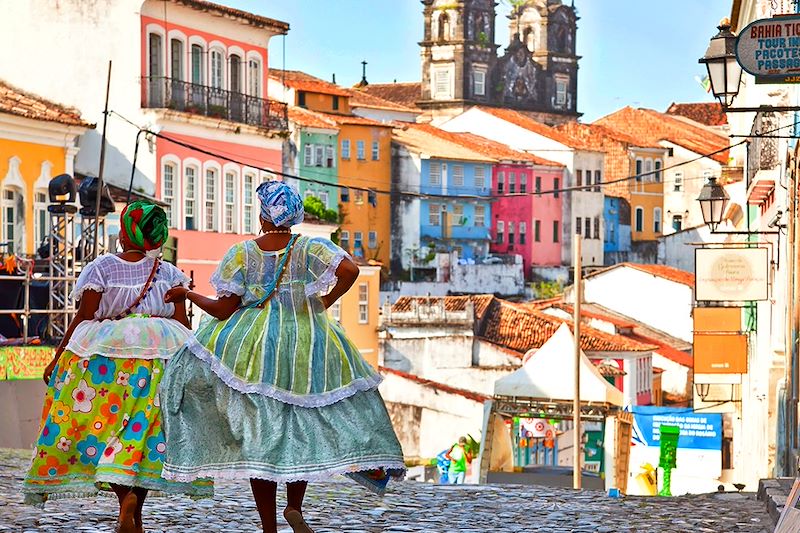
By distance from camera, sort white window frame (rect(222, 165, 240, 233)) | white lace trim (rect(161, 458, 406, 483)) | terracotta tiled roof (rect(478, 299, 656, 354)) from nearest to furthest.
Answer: white lace trim (rect(161, 458, 406, 483))
white window frame (rect(222, 165, 240, 233))
terracotta tiled roof (rect(478, 299, 656, 354))

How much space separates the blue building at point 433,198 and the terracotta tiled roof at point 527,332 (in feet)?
93.2

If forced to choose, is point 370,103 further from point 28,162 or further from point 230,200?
point 28,162

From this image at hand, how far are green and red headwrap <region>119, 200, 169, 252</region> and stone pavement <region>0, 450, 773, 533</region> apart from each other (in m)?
1.45

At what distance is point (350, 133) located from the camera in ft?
300

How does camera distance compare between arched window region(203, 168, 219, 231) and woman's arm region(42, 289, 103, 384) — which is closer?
woman's arm region(42, 289, 103, 384)

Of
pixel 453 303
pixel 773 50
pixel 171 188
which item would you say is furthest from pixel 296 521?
pixel 453 303

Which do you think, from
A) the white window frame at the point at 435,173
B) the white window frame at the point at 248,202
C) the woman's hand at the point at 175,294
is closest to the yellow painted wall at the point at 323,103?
the white window frame at the point at 435,173

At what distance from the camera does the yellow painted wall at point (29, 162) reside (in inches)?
1350

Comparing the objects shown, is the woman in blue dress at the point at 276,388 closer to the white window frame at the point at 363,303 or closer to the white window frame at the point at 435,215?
the white window frame at the point at 363,303

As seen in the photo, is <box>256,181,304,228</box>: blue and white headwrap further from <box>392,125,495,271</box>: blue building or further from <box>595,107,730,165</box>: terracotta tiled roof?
<box>595,107,730,165</box>: terracotta tiled roof

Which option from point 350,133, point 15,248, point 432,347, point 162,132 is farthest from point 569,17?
point 15,248

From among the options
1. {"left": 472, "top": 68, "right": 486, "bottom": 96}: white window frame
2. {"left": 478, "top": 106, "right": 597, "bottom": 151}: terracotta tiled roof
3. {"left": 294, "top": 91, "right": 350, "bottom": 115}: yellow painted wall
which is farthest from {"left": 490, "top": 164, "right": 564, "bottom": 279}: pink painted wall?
{"left": 472, "top": 68, "right": 486, "bottom": 96}: white window frame

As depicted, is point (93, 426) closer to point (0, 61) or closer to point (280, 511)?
point (280, 511)

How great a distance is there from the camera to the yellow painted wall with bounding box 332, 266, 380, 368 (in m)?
56.2
